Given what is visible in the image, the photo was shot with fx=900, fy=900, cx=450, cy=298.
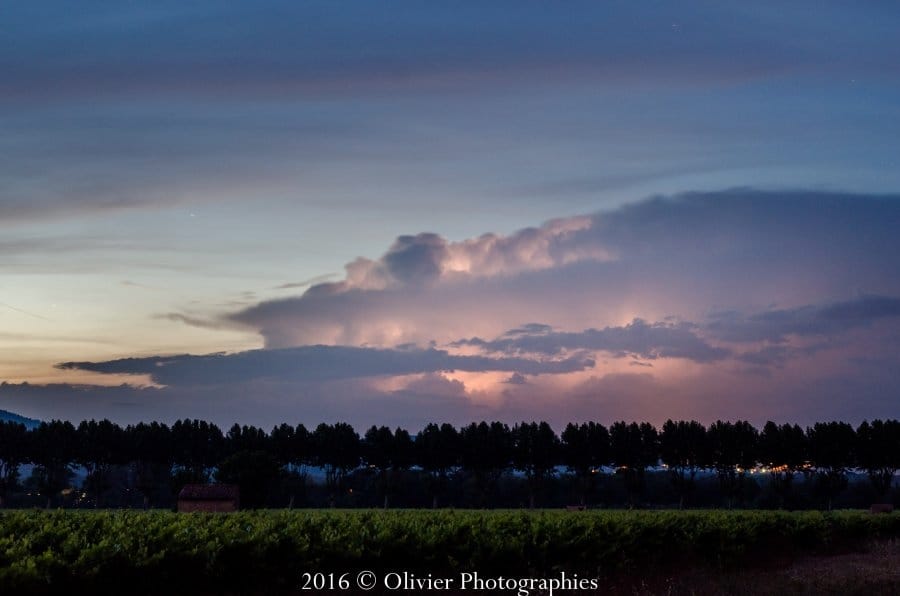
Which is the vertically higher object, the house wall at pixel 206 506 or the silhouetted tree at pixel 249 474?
the silhouetted tree at pixel 249 474

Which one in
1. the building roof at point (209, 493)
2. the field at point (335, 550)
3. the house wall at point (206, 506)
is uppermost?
the field at point (335, 550)

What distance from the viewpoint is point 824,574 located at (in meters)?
Answer: 34.0

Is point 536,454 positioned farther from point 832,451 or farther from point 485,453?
point 832,451

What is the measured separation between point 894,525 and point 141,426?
123 meters

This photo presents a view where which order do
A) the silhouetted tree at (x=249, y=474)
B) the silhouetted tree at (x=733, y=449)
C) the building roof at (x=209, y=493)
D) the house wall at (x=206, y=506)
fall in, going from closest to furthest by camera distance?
the house wall at (x=206, y=506), the building roof at (x=209, y=493), the silhouetted tree at (x=249, y=474), the silhouetted tree at (x=733, y=449)

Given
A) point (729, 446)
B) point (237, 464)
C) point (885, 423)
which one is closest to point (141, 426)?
point (237, 464)

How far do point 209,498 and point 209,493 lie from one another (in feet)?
3.18

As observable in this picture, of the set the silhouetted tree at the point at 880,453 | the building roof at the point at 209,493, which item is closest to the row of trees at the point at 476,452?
the silhouetted tree at the point at 880,453

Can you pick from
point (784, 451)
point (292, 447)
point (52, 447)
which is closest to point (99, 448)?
point (52, 447)

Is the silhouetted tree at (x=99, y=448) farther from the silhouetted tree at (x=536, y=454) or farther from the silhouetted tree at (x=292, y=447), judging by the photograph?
the silhouetted tree at (x=536, y=454)

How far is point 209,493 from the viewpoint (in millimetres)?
96688

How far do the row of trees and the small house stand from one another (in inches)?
1569

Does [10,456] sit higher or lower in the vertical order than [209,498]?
higher

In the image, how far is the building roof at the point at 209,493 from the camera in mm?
95750
